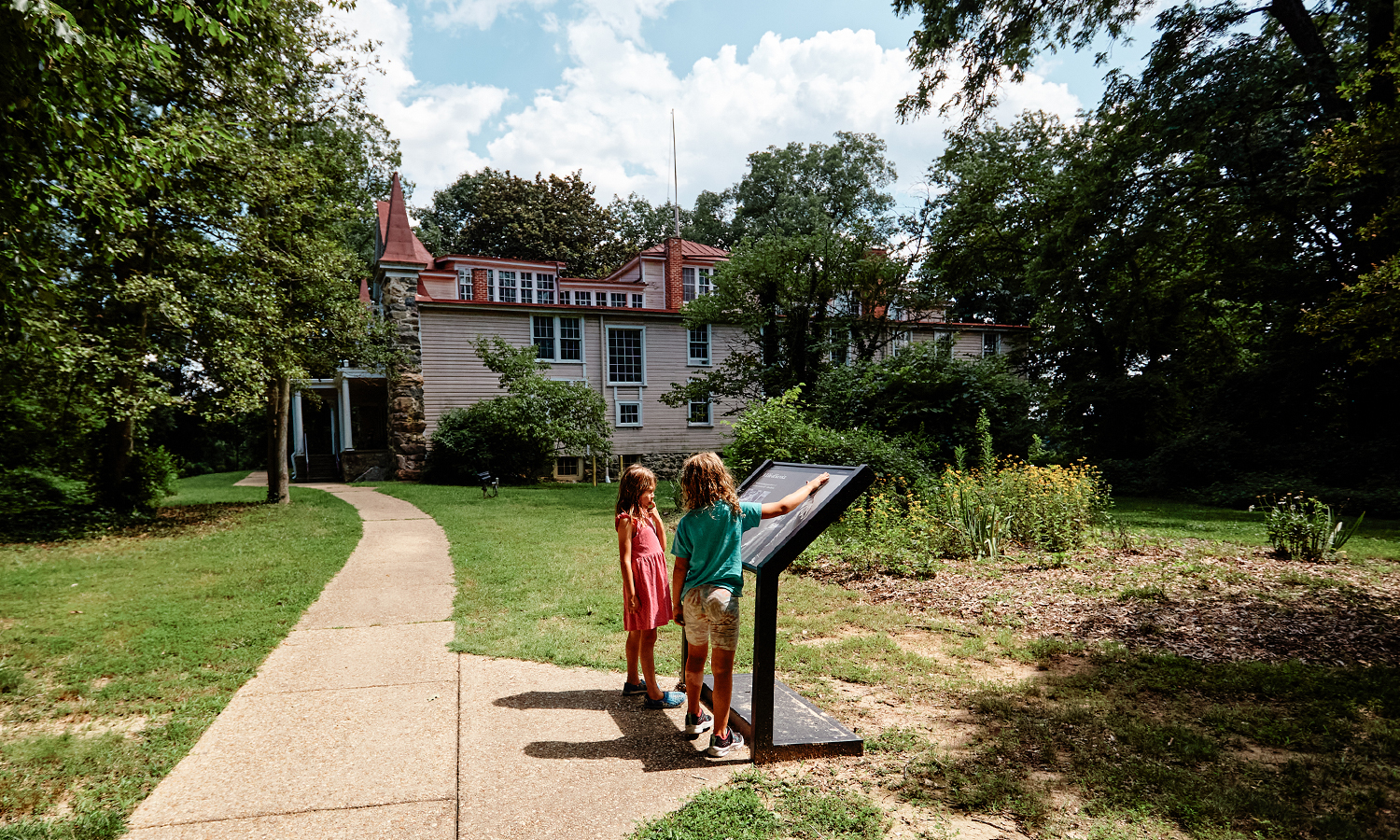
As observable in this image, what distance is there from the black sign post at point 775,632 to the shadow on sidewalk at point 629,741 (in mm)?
233

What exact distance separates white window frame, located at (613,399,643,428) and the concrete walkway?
20632mm

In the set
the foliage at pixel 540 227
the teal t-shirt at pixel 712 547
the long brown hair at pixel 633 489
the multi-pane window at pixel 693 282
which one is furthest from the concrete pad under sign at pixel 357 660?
the foliage at pixel 540 227

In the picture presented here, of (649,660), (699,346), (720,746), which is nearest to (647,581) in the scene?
(649,660)

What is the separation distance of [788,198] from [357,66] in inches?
1162

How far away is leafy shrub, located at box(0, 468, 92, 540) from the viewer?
12312mm

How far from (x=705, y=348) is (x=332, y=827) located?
25.5 metres

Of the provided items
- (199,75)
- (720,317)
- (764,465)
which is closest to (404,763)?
(764,465)

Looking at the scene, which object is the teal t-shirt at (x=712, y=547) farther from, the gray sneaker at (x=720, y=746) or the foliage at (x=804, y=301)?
the foliage at (x=804, y=301)

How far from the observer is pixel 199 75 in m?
12.0

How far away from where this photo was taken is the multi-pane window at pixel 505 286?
31391 millimetres

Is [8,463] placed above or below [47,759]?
above

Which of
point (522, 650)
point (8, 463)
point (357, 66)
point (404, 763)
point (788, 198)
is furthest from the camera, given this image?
point (788, 198)

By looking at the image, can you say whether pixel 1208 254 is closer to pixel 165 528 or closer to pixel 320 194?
pixel 320 194

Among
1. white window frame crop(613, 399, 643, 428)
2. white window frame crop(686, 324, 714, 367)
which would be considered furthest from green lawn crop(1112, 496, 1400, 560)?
white window frame crop(613, 399, 643, 428)
